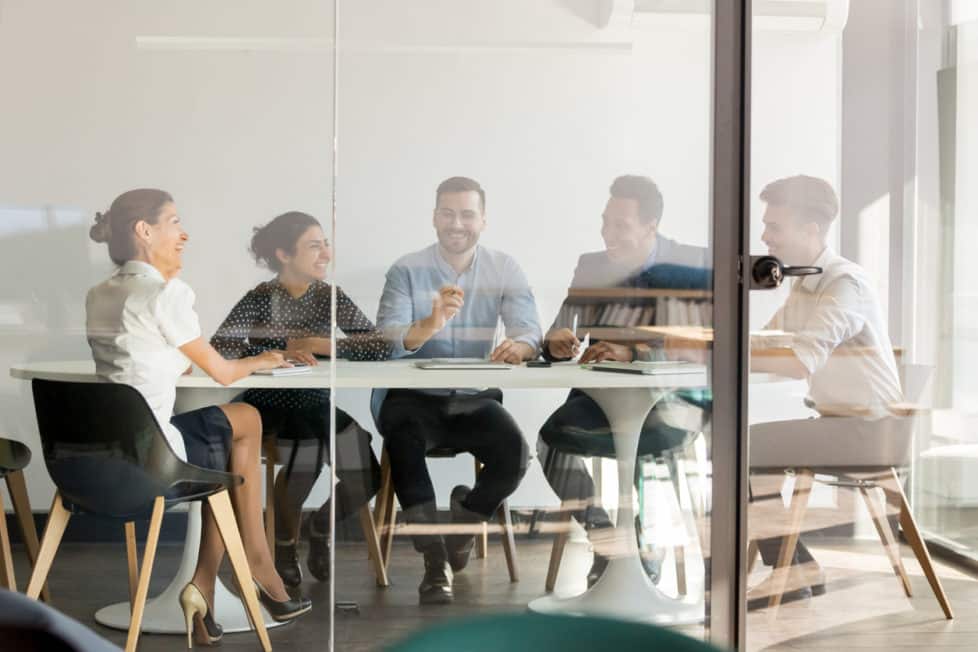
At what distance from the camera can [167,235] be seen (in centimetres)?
338

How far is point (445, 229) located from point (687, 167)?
731 mm

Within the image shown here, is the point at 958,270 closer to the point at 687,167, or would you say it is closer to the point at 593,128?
the point at 687,167

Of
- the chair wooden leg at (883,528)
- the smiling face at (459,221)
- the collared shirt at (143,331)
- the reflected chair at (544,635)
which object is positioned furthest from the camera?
the chair wooden leg at (883,528)

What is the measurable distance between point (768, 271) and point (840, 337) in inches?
11.8

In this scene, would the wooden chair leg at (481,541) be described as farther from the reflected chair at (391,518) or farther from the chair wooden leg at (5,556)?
the chair wooden leg at (5,556)

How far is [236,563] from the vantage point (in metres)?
3.43

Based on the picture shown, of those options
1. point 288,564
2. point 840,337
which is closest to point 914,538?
point 840,337

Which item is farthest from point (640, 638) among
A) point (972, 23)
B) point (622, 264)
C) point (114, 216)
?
point (972, 23)

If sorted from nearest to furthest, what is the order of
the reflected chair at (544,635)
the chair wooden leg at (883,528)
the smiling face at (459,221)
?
the reflected chair at (544,635) < the smiling face at (459,221) < the chair wooden leg at (883,528)

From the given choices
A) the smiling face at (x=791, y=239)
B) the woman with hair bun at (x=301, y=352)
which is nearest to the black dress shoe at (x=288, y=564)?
the woman with hair bun at (x=301, y=352)

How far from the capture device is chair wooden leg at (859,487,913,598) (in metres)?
3.55

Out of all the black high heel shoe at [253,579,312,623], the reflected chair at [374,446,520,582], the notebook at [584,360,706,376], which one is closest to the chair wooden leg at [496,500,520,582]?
the reflected chair at [374,446,520,582]

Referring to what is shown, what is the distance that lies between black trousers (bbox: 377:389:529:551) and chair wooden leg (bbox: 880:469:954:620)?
3.62 feet

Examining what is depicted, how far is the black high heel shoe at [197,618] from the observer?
3.40 metres
